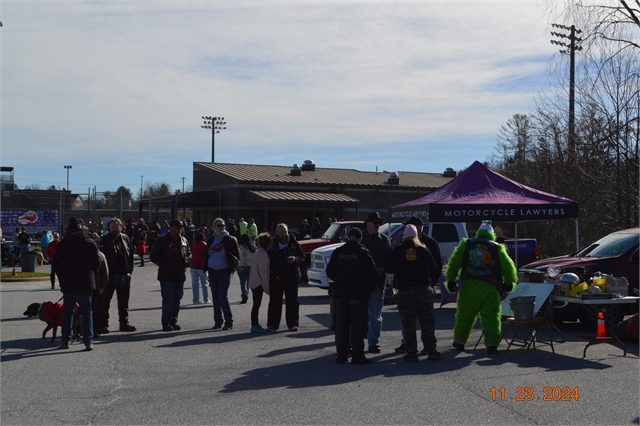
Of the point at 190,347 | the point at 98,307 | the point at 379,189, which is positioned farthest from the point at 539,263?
the point at 379,189

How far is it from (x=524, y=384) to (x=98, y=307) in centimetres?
708

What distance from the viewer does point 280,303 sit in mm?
12102

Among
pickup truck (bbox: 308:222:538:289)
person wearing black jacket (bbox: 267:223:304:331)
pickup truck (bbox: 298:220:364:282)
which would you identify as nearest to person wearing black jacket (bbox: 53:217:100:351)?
person wearing black jacket (bbox: 267:223:304:331)

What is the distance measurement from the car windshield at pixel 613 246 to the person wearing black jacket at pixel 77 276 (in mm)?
9297

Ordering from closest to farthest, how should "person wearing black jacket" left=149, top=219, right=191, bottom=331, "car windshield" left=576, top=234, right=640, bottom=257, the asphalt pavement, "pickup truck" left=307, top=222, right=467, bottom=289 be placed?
the asphalt pavement < "person wearing black jacket" left=149, top=219, right=191, bottom=331 < "car windshield" left=576, top=234, right=640, bottom=257 < "pickup truck" left=307, top=222, right=467, bottom=289

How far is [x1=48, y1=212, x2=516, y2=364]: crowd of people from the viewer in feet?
30.9

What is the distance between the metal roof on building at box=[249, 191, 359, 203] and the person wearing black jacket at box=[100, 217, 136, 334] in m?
27.4

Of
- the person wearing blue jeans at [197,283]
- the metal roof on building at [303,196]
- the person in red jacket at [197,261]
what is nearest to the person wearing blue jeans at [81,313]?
the person in red jacket at [197,261]

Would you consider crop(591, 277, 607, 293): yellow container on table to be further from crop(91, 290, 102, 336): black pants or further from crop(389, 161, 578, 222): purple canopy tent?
crop(91, 290, 102, 336): black pants

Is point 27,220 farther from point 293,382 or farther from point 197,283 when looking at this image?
point 293,382

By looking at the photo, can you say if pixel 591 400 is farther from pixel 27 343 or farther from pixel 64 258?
pixel 27 343

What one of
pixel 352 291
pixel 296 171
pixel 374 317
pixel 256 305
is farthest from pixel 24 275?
pixel 296 171

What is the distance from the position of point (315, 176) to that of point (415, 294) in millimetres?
38423

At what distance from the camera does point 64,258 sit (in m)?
10.3
